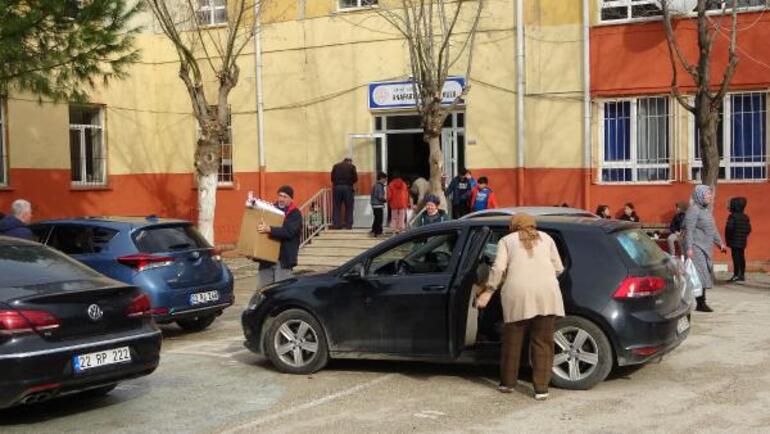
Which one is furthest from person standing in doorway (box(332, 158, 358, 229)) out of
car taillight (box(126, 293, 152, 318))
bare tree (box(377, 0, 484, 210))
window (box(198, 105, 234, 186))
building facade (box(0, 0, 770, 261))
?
car taillight (box(126, 293, 152, 318))

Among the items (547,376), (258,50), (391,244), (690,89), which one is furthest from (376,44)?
(547,376)

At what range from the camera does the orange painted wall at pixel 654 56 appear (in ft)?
55.7

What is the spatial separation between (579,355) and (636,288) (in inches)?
29.3

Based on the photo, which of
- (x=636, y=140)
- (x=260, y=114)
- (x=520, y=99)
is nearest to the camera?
(x=636, y=140)

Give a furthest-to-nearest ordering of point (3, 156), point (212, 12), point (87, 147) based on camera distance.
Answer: point (87, 147) < point (212, 12) < point (3, 156)

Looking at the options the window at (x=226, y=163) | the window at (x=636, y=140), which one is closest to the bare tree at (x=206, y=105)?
the window at (x=226, y=163)

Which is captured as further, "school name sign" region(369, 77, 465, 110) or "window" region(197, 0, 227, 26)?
"window" region(197, 0, 227, 26)

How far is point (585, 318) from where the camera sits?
294 inches

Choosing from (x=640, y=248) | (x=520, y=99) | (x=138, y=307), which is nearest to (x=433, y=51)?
(x=520, y=99)

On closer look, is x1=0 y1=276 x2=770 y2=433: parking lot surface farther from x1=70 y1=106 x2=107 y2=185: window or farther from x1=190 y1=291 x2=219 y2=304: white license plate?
x1=70 y1=106 x2=107 y2=185: window

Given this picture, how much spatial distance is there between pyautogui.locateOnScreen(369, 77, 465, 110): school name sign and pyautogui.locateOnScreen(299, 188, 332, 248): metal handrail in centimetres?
233

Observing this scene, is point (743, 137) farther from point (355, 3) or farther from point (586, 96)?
point (355, 3)

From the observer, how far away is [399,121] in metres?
20.5

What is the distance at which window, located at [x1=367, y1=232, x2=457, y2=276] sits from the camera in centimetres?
811
